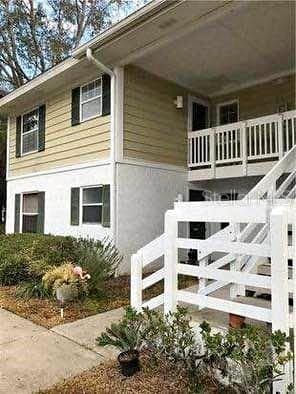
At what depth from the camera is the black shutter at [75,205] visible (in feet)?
34.6

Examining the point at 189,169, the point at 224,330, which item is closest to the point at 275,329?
the point at 224,330

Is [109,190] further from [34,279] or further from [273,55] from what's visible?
[273,55]

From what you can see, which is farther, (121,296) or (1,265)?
(1,265)

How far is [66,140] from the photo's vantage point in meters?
11.2

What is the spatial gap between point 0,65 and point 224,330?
856 inches

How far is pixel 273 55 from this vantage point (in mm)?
9164

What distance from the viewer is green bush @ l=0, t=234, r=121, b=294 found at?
7.41 m

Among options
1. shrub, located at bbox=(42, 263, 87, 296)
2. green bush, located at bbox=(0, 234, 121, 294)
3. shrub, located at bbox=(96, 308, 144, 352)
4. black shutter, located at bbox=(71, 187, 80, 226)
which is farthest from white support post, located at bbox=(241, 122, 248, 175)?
shrub, located at bbox=(96, 308, 144, 352)

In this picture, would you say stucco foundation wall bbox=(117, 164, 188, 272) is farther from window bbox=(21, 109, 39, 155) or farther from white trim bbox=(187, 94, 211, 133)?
window bbox=(21, 109, 39, 155)

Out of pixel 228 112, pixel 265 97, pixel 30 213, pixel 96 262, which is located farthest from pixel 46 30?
pixel 96 262

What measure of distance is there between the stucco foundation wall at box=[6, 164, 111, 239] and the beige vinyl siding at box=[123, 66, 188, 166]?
3.70 feet

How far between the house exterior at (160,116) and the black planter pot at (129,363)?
206 inches

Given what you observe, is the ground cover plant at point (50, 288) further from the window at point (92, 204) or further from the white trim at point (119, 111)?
the white trim at point (119, 111)

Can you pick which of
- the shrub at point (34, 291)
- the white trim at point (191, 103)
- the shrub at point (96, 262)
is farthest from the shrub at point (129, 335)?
the white trim at point (191, 103)
